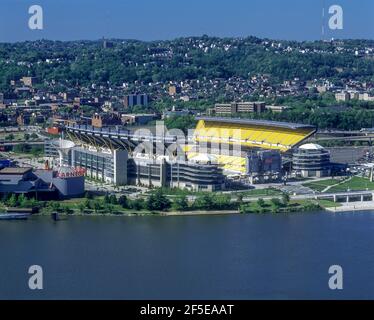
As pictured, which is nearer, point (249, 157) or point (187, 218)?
point (187, 218)

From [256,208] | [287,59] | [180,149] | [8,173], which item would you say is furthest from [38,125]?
[287,59]

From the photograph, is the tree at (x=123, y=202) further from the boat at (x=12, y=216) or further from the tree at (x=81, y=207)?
A: the boat at (x=12, y=216)

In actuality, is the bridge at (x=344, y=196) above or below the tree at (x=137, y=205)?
below

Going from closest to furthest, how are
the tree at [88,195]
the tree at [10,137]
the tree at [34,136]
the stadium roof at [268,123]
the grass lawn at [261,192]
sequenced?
1. the tree at [88,195]
2. the grass lawn at [261,192]
3. the stadium roof at [268,123]
4. the tree at [10,137]
5. the tree at [34,136]

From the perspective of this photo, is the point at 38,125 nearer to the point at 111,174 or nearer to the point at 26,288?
the point at 111,174

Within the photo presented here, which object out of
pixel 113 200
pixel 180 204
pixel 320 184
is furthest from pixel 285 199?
pixel 113 200

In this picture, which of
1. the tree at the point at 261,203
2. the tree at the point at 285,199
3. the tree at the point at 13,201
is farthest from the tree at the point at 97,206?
the tree at the point at 285,199

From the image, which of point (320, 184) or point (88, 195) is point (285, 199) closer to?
point (320, 184)
